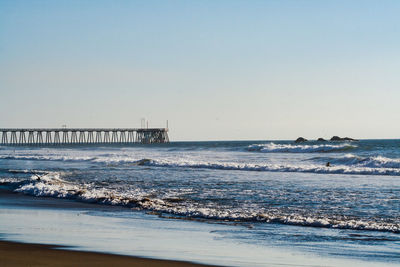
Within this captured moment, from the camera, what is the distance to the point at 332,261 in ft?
21.2

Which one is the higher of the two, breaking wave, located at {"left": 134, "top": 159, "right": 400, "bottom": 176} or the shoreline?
the shoreline

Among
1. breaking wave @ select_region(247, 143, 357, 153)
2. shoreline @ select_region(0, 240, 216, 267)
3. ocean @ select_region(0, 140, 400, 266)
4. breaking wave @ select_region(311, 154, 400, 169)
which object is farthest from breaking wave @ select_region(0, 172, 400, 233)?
breaking wave @ select_region(247, 143, 357, 153)

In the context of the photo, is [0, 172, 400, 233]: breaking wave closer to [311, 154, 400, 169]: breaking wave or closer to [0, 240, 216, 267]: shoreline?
[0, 240, 216, 267]: shoreline

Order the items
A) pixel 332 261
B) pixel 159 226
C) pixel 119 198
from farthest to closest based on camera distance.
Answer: pixel 119 198
pixel 159 226
pixel 332 261

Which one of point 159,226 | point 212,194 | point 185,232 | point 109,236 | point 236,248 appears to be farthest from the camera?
→ point 212,194

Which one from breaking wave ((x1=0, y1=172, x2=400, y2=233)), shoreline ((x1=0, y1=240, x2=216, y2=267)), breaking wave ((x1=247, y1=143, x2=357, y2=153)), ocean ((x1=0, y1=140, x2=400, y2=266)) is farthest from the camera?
breaking wave ((x1=247, y1=143, x2=357, y2=153))

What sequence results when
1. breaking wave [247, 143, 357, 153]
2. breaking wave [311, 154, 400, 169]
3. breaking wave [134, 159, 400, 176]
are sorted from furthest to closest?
breaking wave [247, 143, 357, 153]
breaking wave [311, 154, 400, 169]
breaking wave [134, 159, 400, 176]

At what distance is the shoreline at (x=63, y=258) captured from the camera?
609 cm

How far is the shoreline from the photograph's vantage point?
20.0 feet

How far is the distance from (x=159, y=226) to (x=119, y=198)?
409cm

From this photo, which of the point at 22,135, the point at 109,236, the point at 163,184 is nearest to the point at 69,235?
the point at 109,236

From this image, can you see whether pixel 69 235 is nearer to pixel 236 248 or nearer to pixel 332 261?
pixel 236 248

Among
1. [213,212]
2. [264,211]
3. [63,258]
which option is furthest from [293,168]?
[63,258]

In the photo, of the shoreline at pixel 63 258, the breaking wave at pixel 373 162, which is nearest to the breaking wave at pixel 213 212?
the shoreline at pixel 63 258
